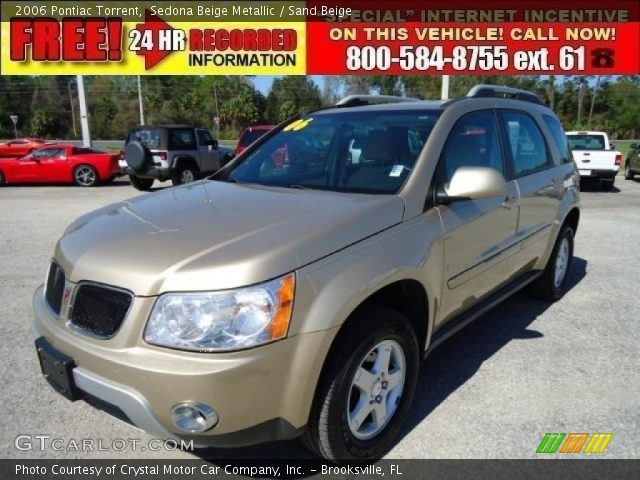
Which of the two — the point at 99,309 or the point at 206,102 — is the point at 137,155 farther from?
the point at 206,102

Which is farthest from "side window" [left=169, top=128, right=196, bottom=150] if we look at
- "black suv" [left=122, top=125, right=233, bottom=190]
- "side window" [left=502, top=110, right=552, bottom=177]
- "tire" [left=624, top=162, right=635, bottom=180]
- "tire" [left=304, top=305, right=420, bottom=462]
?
"tire" [left=624, top=162, right=635, bottom=180]

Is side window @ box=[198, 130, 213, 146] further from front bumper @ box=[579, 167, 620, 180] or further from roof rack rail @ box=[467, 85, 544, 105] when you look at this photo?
roof rack rail @ box=[467, 85, 544, 105]

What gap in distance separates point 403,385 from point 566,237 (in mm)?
2964

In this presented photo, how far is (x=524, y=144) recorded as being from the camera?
3.89 meters

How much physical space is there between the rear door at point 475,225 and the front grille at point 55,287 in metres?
1.95

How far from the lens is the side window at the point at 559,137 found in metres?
4.46

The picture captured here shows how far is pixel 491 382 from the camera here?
3.15 meters

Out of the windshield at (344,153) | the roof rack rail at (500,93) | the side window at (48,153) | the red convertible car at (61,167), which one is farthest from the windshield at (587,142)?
the side window at (48,153)

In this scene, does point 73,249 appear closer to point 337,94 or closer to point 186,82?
point 337,94

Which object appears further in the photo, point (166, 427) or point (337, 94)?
point (337, 94)

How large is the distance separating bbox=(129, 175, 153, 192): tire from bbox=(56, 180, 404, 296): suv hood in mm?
12121

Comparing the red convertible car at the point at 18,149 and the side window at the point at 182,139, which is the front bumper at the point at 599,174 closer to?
the side window at the point at 182,139

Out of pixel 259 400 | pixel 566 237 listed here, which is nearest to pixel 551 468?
pixel 259 400

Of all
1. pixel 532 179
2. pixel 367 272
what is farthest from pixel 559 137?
pixel 367 272
